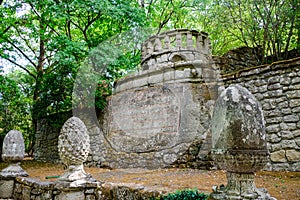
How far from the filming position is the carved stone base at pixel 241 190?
7.49ft

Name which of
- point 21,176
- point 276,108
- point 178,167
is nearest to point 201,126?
point 178,167

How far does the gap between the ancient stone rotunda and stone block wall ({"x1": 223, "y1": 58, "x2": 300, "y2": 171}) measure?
168cm

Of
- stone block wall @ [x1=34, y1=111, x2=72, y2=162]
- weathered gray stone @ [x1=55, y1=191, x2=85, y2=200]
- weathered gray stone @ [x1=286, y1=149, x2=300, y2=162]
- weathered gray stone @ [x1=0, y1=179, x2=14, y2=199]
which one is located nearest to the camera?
weathered gray stone @ [x1=55, y1=191, x2=85, y2=200]

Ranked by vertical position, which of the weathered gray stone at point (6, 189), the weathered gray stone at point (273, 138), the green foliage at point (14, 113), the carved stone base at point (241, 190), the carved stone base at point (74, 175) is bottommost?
the weathered gray stone at point (6, 189)

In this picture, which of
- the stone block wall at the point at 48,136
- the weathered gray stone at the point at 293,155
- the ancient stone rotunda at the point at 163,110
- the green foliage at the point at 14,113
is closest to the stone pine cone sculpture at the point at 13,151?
the ancient stone rotunda at the point at 163,110

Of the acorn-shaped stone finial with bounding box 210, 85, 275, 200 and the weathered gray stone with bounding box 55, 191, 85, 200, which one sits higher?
the acorn-shaped stone finial with bounding box 210, 85, 275, 200

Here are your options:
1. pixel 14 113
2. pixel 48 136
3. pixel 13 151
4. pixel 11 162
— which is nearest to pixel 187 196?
pixel 13 151

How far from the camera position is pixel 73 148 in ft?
14.5

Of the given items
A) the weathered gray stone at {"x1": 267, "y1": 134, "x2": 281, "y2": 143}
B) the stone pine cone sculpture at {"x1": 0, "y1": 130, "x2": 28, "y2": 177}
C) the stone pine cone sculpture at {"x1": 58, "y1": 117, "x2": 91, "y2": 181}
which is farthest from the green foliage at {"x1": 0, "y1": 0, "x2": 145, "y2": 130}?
the weathered gray stone at {"x1": 267, "y1": 134, "x2": 281, "y2": 143}

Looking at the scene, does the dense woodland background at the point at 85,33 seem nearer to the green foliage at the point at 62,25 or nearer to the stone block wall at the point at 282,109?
the green foliage at the point at 62,25

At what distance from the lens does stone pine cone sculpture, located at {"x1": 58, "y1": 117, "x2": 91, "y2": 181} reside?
4.44m

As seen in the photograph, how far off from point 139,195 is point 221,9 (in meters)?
8.92

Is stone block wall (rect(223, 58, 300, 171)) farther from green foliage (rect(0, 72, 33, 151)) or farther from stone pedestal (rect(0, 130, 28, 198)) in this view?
green foliage (rect(0, 72, 33, 151))

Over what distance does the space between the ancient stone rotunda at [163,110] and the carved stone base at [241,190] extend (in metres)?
4.75
